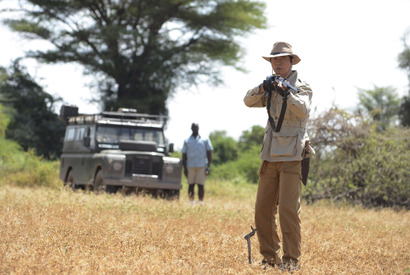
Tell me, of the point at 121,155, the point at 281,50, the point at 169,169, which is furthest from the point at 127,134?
the point at 281,50

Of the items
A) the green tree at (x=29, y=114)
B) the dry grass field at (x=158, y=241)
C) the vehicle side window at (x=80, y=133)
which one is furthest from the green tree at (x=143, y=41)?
the dry grass field at (x=158, y=241)

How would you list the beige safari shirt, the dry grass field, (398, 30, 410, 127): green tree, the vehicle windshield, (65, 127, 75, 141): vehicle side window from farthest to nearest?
(398, 30, 410, 127): green tree
(65, 127, 75, 141): vehicle side window
the vehicle windshield
the beige safari shirt
the dry grass field

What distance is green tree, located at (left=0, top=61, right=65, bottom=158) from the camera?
116ft

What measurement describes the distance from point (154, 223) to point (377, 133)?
898cm

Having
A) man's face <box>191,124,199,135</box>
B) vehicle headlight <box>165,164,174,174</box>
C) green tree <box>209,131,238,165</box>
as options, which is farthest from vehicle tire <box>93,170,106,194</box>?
green tree <box>209,131,238,165</box>

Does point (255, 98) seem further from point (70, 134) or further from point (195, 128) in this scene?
point (70, 134)

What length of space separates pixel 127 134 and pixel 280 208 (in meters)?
9.86

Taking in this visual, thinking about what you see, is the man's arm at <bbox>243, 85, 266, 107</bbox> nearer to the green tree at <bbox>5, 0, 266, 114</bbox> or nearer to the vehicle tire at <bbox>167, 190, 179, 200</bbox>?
the vehicle tire at <bbox>167, 190, 179, 200</bbox>

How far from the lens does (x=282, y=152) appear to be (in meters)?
5.66

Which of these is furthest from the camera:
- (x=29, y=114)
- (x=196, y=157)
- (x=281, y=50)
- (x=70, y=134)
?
(x=29, y=114)

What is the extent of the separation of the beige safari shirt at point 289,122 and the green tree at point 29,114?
30.3m

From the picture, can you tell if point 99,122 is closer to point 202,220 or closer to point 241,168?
point 202,220

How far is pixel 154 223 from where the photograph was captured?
8.16 m

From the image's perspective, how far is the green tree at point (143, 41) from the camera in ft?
99.4
